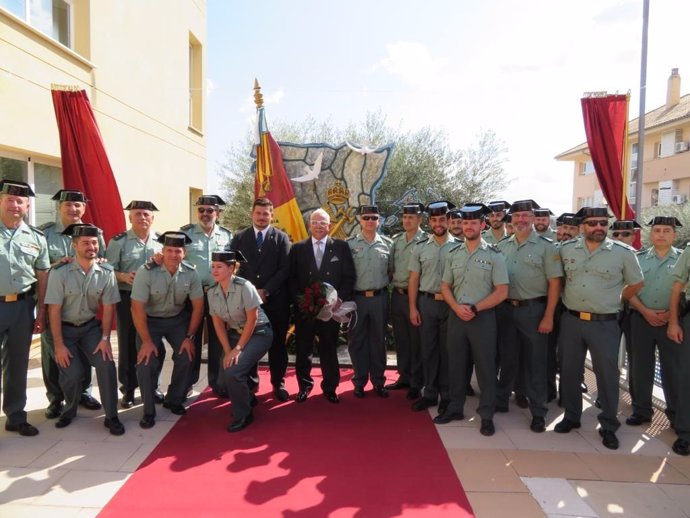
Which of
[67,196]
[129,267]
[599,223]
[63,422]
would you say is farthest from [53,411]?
[599,223]

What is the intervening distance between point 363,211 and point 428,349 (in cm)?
146

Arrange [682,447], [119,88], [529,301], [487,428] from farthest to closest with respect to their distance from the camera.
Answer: [119,88], [529,301], [487,428], [682,447]

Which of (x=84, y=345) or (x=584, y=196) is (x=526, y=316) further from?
(x=584, y=196)

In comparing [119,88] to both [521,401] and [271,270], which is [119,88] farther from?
[521,401]

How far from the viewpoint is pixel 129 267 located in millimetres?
4320

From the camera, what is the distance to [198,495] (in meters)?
2.88

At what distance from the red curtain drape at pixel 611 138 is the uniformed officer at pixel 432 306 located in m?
1.99

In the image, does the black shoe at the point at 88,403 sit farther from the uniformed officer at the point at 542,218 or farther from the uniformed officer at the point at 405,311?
the uniformed officer at the point at 542,218

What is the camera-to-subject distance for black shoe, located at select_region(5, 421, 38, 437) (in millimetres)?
3664

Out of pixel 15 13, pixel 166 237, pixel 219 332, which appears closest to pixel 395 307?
pixel 219 332

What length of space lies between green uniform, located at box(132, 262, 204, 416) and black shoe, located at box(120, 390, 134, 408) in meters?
0.41

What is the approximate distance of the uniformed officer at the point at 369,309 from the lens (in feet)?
15.2

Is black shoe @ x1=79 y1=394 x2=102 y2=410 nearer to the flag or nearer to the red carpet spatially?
the red carpet

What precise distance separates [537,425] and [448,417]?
0.71 metres
